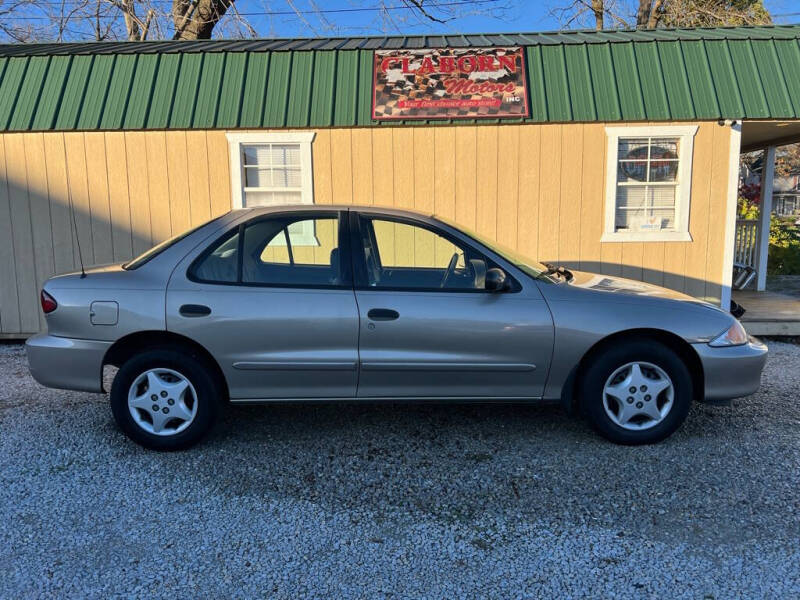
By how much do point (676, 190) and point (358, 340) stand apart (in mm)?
5197

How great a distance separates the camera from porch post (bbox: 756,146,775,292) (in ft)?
32.1

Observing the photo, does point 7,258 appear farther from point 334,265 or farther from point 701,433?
point 701,433

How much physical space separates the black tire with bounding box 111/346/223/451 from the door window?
527mm

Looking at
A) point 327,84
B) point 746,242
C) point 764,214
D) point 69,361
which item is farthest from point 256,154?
point 746,242

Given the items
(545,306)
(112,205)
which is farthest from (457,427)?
(112,205)

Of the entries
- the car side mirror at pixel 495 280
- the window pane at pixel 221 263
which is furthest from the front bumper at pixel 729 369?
the window pane at pixel 221 263

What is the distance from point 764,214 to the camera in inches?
389

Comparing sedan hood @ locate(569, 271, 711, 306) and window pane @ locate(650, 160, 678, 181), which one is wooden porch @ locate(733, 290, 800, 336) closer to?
window pane @ locate(650, 160, 678, 181)

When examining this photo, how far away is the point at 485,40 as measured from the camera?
26.5 feet

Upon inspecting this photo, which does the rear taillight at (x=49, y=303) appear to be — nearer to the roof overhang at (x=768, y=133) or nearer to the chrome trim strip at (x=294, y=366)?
the chrome trim strip at (x=294, y=366)

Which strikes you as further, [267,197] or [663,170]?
[267,197]

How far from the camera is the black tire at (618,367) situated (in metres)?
3.74

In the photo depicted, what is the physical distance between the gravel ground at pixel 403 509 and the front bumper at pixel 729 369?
0.38 m

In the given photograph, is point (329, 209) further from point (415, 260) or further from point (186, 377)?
point (186, 377)
